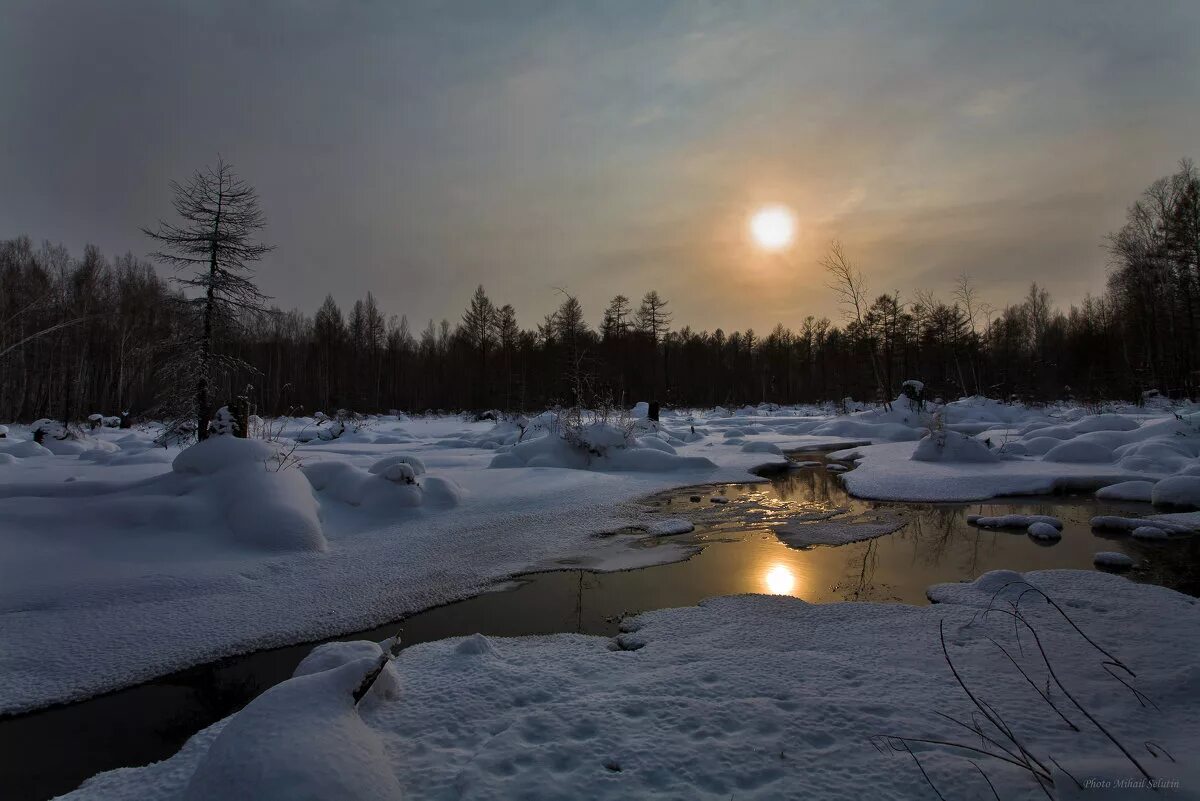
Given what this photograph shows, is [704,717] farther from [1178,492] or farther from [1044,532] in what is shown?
[1178,492]

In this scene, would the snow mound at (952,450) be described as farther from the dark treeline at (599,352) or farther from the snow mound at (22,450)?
the snow mound at (22,450)

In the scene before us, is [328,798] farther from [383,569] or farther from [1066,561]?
[1066,561]

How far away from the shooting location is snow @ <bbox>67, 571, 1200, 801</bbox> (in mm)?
2061

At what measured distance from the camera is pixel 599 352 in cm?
4128

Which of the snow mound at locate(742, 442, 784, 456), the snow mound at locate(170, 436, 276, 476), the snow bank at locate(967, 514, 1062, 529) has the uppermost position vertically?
the snow mound at locate(170, 436, 276, 476)

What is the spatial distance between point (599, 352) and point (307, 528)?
3582cm

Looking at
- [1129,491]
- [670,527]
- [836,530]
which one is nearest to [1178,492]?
[1129,491]

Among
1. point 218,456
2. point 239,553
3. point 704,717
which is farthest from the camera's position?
point 218,456

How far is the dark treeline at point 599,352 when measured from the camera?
24.6 meters

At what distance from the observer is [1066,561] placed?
550cm

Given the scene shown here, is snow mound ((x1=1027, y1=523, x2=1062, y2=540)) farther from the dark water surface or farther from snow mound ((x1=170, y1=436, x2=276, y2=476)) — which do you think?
snow mound ((x1=170, y1=436, x2=276, y2=476))

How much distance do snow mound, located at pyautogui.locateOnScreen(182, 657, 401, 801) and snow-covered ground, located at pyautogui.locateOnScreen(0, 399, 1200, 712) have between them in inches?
75.7

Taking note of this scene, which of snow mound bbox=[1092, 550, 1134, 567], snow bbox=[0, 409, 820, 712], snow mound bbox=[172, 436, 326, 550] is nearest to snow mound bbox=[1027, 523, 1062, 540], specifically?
snow mound bbox=[1092, 550, 1134, 567]

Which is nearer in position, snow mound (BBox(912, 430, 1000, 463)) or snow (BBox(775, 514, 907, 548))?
snow (BBox(775, 514, 907, 548))
